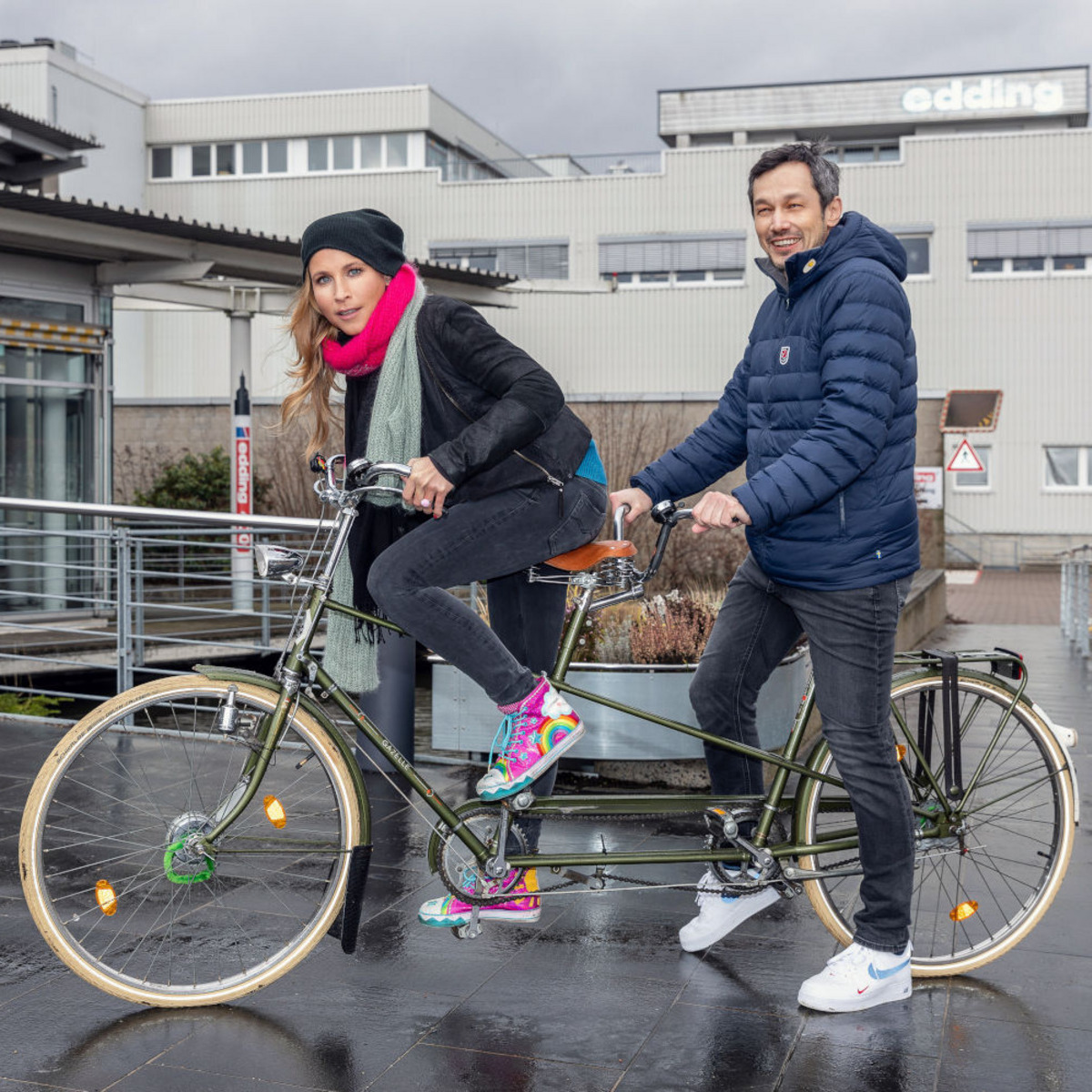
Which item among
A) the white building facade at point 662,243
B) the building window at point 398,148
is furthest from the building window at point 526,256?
the building window at point 398,148

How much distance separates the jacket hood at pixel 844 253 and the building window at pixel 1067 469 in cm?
3202

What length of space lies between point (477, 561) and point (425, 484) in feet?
0.93

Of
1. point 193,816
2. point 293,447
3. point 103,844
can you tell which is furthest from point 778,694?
point 293,447

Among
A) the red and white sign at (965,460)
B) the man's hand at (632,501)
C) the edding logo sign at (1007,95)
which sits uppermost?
the edding logo sign at (1007,95)

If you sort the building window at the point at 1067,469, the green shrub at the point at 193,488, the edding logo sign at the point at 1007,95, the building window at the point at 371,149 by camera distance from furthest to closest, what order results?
the edding logo sign at the point at 1007,95 < the building window at the point at 371,149 < the building window at the point at 1067,469 < the green shrub at the point at 193,488

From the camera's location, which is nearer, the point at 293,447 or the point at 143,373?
the point at 293,447

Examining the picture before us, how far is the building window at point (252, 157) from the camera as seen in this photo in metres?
37.6

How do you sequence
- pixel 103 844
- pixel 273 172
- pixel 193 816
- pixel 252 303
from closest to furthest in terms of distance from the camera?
pixel 193 816 → pixel 103 844 → pixel 252 303 → pixel 273 172

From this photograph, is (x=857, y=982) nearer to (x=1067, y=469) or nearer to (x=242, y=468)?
(x=242, y=468)

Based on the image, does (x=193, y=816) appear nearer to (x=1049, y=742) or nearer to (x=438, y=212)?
(x=1049, y=742)

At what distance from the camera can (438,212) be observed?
3562 centimetres

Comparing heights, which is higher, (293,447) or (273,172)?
(273,172)

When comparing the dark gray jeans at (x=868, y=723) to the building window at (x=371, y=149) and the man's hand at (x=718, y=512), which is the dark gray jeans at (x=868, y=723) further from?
the building window at (x=371, y=149)

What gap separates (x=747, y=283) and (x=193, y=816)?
31759 millimetres
